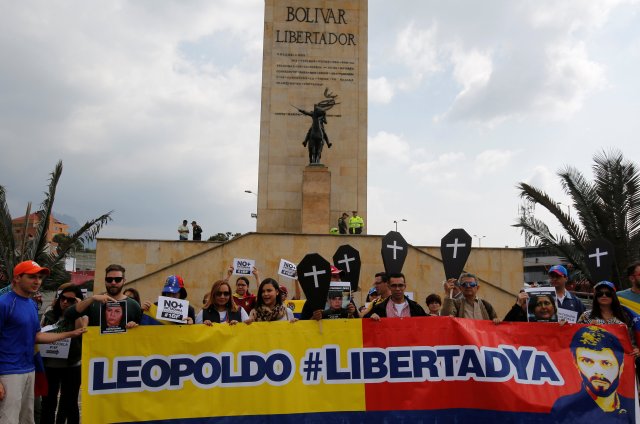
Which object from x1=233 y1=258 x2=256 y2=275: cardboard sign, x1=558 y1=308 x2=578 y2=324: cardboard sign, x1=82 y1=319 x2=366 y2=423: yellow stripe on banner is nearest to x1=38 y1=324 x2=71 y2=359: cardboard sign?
x1=82 y1=319 x2=366 y2=423: yellow stripe on banner

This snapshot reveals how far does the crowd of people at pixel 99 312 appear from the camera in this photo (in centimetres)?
430

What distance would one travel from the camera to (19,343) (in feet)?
14.2

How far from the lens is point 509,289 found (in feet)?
53.7

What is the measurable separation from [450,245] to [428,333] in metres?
2.06

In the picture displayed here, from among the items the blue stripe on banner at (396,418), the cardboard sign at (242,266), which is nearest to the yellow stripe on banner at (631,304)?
the blue stripe on banner at (396,418)

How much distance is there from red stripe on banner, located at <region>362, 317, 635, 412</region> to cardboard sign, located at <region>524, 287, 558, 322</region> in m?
0.11

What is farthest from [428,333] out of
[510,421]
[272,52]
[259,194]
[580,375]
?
[272,52]

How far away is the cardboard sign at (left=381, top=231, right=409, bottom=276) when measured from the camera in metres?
7.74

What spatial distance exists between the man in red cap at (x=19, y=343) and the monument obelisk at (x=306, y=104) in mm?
19192

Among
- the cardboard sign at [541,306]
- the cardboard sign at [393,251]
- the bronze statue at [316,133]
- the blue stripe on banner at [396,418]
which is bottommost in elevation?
the blue stripe on banner at [396,418]

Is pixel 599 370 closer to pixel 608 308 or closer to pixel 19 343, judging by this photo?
pixel 608 308

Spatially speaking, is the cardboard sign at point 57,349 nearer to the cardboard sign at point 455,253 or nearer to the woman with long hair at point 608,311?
the cardboard sign at point 455,253

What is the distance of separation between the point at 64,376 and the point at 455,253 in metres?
4.53

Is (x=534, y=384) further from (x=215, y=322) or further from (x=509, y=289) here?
(x=509, y=289)
